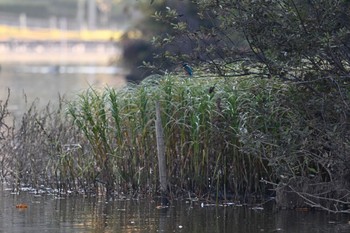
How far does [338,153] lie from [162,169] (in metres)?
2.49

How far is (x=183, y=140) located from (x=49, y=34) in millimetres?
112635

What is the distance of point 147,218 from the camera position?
12539mm

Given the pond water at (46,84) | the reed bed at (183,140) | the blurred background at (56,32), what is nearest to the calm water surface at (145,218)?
the reed bed at (183,140)

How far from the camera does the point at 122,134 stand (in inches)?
560

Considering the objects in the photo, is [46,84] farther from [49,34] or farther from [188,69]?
[188,69]

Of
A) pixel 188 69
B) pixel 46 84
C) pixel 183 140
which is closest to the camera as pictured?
pixel 188 69

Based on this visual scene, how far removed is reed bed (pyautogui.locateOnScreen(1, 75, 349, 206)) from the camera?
510 inches

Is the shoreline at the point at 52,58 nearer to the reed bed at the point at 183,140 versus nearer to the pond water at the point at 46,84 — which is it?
the pond water at the point at 46,84

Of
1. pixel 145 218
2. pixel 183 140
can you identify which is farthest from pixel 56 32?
pixel 145 218

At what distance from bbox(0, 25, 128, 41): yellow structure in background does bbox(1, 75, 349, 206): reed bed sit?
344ft

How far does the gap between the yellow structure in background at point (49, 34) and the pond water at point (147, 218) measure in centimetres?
10601

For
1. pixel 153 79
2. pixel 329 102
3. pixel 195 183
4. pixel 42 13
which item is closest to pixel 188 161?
pixel 195 183

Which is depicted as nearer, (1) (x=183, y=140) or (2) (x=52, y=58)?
(1) (x=183, y=140)

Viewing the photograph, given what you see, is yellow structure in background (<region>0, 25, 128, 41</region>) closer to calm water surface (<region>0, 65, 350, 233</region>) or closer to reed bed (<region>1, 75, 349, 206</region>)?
reed bed (<region>1, 75, 349, 206</region>)
